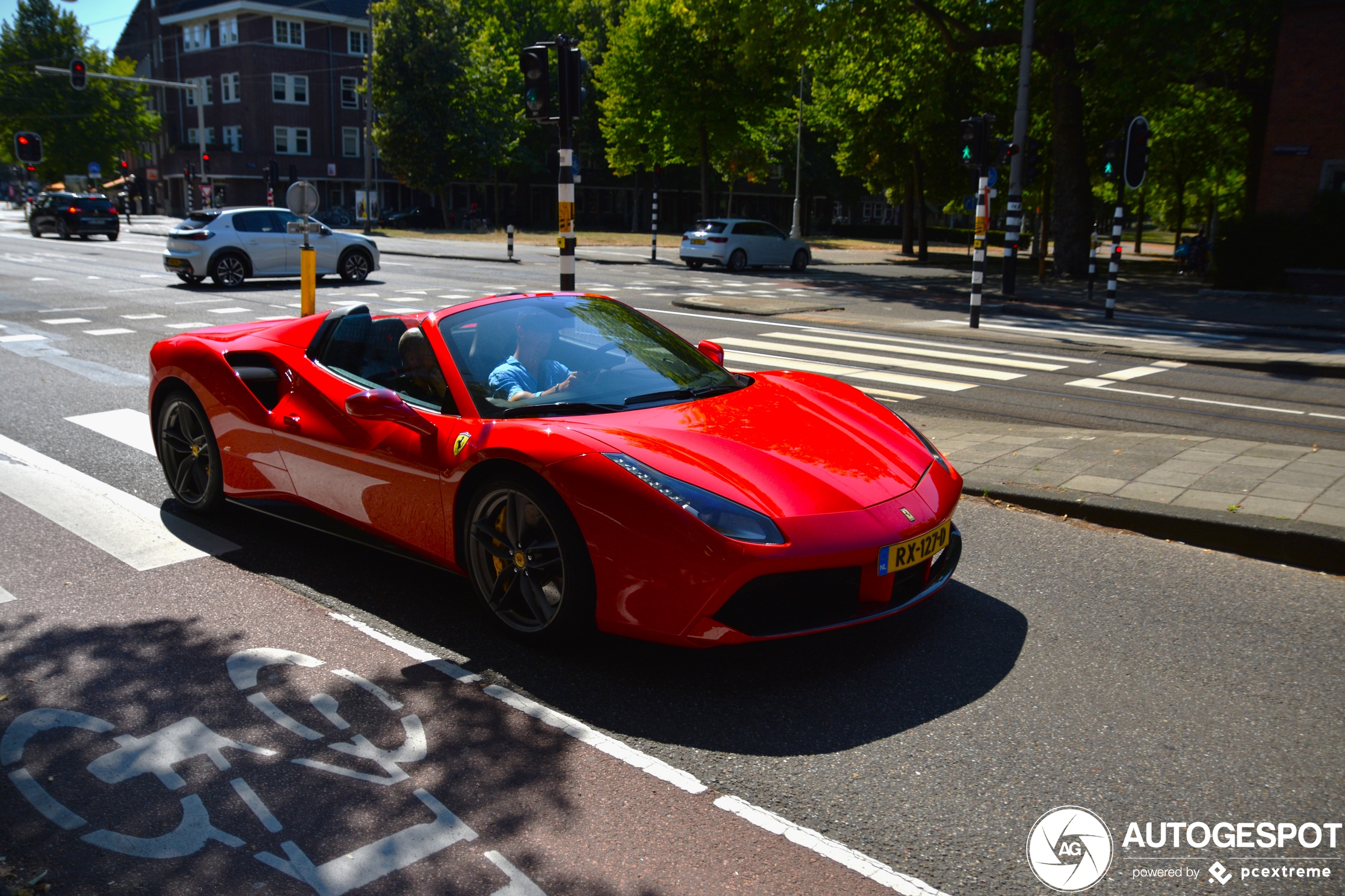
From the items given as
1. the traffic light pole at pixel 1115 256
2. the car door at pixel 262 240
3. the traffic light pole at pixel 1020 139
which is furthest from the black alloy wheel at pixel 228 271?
the traffic light pole at pixel 1115 256

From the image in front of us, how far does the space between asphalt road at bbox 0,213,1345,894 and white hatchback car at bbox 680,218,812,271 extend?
A: 79.0 ft

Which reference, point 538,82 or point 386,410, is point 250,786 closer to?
point 386,410

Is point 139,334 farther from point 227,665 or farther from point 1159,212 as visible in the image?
point 1159,212

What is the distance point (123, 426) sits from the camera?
26.1ft

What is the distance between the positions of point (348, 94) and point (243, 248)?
5659 centimetres

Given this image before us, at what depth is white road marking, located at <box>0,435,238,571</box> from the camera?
523 centimetres

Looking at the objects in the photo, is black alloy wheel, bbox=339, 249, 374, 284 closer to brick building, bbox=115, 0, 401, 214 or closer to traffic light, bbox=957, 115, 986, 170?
traffic light, bbox=957, 115, 986, 170

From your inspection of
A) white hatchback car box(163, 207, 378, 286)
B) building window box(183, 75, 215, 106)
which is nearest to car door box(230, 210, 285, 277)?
white hatchback car box(163, 207, 378, 286)

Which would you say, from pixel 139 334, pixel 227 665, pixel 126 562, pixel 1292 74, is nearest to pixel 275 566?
pixel 126 562

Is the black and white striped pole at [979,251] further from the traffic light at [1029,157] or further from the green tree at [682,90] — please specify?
the green tree at [682,90]

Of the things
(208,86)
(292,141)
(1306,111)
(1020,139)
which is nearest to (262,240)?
(1020,139)

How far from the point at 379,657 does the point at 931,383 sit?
806 cm

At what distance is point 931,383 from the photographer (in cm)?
1092

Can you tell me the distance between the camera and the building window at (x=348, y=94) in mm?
70875
